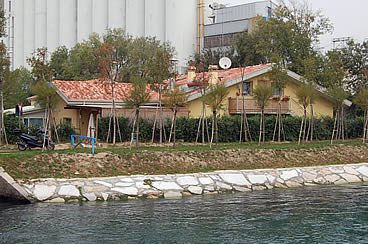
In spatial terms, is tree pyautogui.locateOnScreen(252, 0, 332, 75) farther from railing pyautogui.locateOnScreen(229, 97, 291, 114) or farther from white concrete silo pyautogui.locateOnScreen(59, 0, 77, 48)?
white concrete silo pyautogui.locateOnScreen(59, 0, 77, 48)

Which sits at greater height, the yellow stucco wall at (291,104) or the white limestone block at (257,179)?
the yellow stucco wall at (291,104)

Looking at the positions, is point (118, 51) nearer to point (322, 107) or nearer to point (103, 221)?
point (322, 107)

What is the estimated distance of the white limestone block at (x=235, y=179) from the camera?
1900 centimetres

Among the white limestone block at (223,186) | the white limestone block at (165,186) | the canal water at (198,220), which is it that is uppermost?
the white limestone block at (165,186)

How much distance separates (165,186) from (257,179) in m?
4.14

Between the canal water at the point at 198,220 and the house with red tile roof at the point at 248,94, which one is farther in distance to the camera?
the house with red tile roof at the point at 248,94

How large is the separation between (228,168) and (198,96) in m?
11.5

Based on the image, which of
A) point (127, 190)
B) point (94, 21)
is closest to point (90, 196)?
point (127, 190)

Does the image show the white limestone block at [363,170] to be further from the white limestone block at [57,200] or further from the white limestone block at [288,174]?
the white limestone block at [57,200]

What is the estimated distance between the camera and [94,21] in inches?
2518

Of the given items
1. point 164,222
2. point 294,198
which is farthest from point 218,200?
point 164,222

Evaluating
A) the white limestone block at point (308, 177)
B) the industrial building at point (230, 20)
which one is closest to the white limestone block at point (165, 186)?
the white limestone block at point (308, 177)

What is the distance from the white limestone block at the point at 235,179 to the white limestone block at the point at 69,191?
230 inches

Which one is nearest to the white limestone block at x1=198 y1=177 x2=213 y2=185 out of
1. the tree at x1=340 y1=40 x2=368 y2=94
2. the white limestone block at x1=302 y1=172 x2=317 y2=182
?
the white limestone block at x1=302 y1=172 x2=317 y2=182
